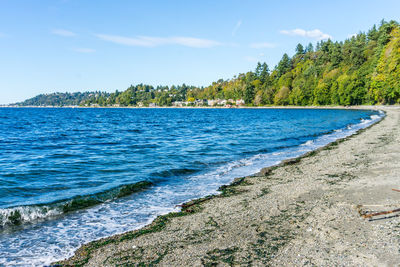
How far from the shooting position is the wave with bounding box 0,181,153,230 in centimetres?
861

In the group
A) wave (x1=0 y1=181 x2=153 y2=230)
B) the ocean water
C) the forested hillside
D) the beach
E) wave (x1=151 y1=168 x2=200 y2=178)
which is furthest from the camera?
the forested hillside

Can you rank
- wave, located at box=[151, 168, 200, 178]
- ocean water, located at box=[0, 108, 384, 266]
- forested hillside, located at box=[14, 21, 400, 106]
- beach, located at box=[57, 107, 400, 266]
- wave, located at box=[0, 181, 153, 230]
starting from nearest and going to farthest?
beach, located at box=[57, 107, 400, 266] → ocean water, located at box=[0, 108, 384, 266] → wave, located at box=[0, 181, 153, 230] → wave, located at box=[151, 168, 200, 178] → forested hillside, located at box=[14, 21, 400, 106]

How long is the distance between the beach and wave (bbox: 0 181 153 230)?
3.35 m

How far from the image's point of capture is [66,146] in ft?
81.4

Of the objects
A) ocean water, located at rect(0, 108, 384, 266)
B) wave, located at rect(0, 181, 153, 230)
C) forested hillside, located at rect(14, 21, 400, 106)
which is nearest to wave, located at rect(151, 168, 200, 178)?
ocean water, located at rect(0, 108, 384, 266)

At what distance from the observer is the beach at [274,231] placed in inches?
215

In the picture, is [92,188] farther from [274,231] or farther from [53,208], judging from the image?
[274,231]

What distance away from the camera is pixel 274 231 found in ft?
22.0

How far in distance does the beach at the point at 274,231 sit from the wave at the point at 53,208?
3.35m

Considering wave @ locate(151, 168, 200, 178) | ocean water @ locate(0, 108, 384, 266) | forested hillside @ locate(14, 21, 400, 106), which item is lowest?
wave @ locate(151, 168, 200, 178)

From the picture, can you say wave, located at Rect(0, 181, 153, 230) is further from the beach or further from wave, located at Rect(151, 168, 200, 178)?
the beach

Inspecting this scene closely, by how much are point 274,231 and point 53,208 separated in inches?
299

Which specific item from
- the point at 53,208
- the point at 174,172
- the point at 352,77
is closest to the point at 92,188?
the point at 53,208

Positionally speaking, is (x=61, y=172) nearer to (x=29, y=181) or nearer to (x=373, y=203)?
(x=29, y=181)
